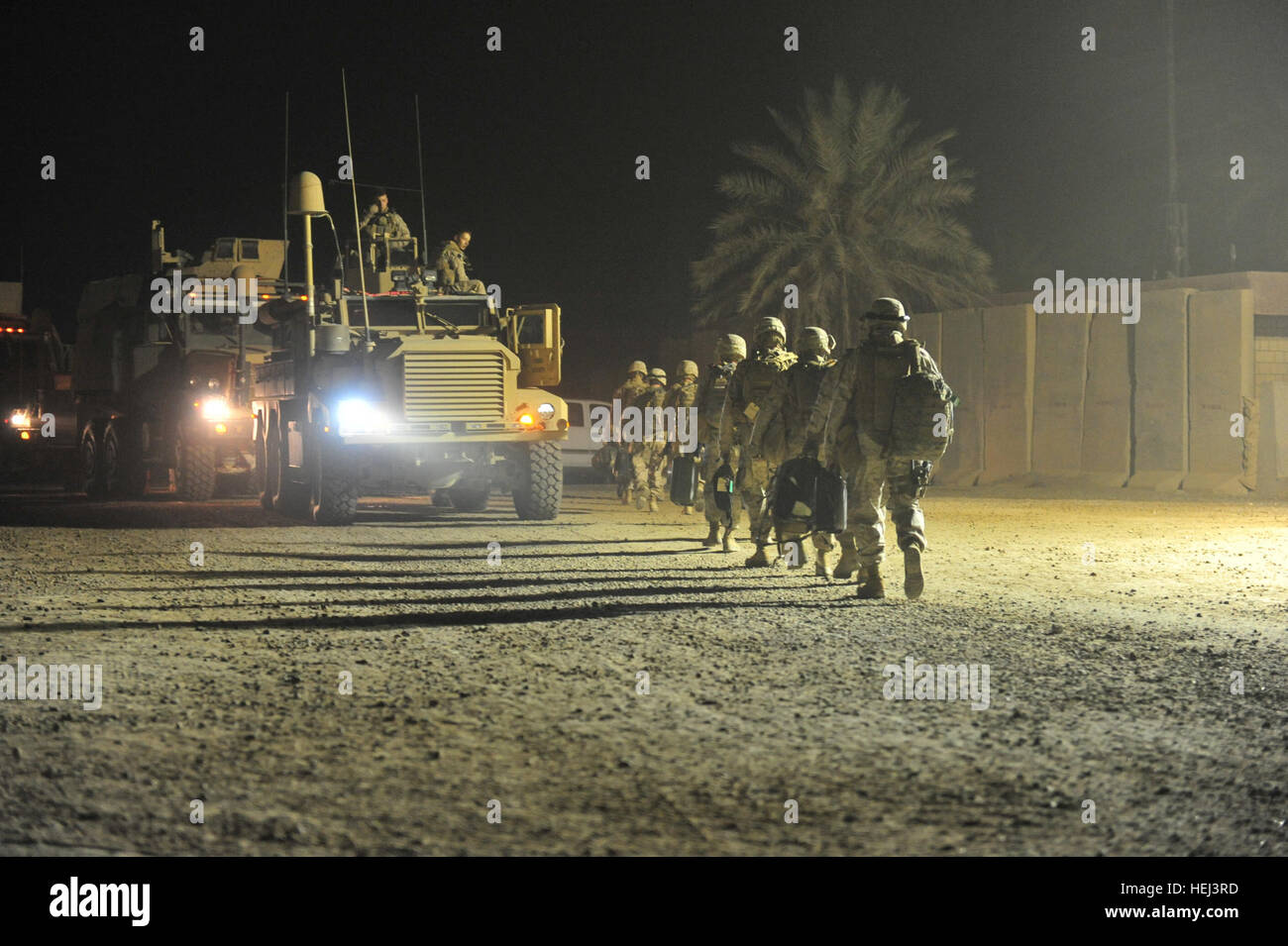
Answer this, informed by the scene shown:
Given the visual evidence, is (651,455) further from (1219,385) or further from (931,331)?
(931,331)

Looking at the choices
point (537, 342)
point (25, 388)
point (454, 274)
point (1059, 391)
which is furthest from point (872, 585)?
point (25, 388)

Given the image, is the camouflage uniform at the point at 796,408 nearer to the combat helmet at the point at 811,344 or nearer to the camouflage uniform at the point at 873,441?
the combat helmet at the point at 811,344

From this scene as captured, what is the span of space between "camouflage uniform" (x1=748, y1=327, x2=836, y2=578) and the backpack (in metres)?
1.47

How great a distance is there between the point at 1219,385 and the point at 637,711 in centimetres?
1945

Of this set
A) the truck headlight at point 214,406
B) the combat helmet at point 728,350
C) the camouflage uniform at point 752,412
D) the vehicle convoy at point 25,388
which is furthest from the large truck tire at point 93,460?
the camouflage uniform at point 752,412

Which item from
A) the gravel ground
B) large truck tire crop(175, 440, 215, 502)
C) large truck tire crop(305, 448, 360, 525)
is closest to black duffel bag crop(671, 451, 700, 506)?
the gravel ground

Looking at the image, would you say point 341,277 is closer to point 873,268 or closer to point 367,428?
point 367,428

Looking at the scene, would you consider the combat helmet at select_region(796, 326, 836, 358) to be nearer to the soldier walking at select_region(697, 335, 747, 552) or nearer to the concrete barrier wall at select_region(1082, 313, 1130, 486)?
the soldier walking at select_region(697, 335, 747, 552)

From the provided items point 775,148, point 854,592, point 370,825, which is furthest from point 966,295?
point 370,825

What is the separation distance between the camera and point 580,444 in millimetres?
32156

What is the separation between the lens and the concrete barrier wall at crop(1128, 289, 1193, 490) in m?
24.7

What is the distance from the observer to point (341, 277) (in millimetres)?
19328

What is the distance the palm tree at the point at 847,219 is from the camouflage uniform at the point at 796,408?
17733 mm

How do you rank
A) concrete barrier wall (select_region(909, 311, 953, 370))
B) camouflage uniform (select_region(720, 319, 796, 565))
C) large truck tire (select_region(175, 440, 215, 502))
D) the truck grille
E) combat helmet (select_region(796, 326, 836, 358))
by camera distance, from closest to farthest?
combat helmet (select_region(796, 326, 836, 358))
camouflage uniform (select_region(720, 319, 796, 565))
the truck grille
large truck tire (select_region(175, 440, 215, 502))
concrete barrier wall (select_region(909, 311, 953, 370))
